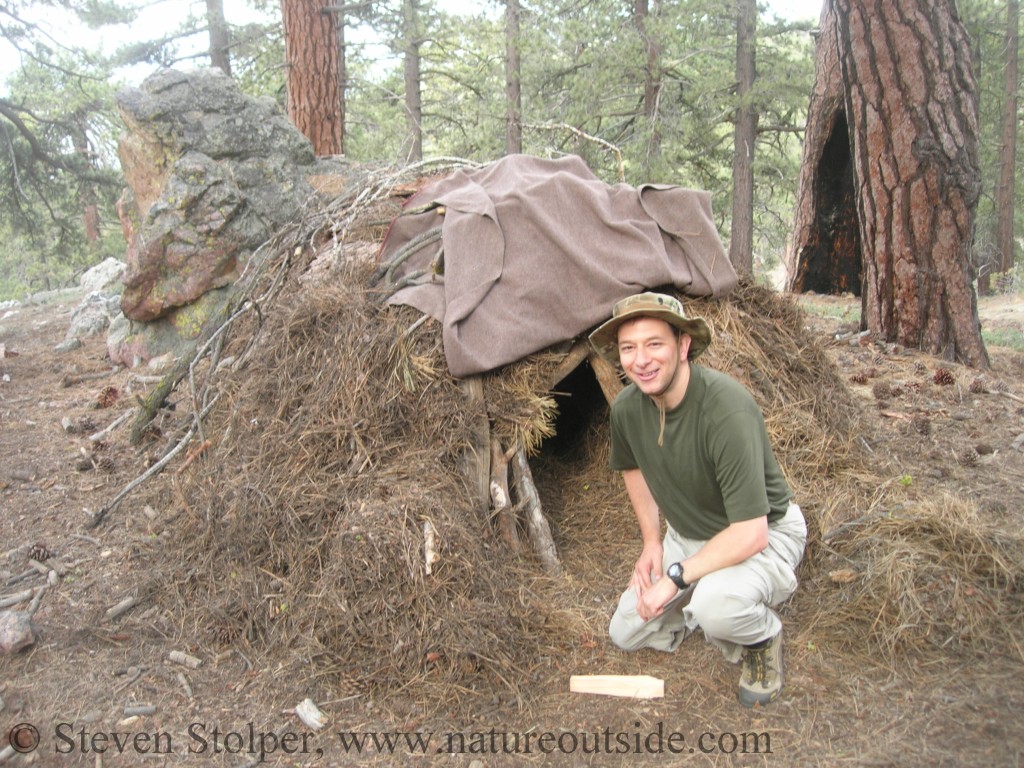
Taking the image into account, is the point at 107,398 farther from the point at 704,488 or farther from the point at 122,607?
the point at 704,488

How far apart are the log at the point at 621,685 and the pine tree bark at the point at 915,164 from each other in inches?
177

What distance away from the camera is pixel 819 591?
329 cm

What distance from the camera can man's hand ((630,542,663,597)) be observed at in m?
3.01

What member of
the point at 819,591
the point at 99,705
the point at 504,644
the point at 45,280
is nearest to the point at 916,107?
the point at 819,591

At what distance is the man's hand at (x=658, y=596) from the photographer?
272cm

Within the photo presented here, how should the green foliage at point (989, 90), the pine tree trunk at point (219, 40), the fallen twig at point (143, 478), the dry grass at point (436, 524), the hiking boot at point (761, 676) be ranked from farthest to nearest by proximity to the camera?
the green foliage at point (989, 90) < the pine tree trunk at point (219, 40) < the fallen twig at point (143, 478) < the dry grass at point (436, 524) < the hiking boot at point (761, 676)

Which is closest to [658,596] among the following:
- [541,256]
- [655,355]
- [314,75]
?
[655,355]

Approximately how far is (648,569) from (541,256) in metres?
1.70

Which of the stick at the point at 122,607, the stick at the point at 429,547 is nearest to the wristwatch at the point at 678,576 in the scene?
the stick at the point at 429,547

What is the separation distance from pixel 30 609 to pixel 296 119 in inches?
269

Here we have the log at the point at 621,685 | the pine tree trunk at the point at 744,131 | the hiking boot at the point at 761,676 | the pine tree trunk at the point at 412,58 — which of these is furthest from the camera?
the pine tree trunk at the point at 412,58

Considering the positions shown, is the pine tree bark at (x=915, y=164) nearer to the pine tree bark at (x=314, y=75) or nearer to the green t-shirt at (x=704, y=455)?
the green t-shirt at (x=704, y=455)

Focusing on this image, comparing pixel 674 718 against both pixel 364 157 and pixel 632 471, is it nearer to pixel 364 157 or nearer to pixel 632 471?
pixel 632 471

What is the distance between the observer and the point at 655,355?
2635 millimetres
